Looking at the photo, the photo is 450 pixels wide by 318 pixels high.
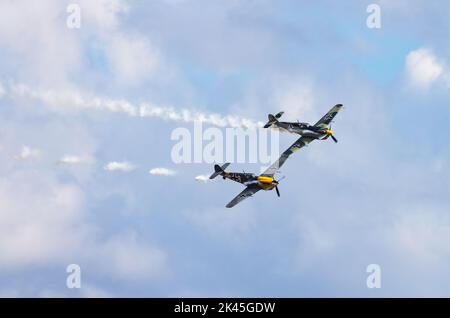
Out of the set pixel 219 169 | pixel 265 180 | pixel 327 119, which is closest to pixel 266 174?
pixel 265 180

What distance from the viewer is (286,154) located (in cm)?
16050

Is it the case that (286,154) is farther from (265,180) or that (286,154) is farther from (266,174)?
(265,180)

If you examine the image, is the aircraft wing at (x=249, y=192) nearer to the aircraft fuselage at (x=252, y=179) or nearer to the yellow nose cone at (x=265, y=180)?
the aircraft fuselage at (x=252, y=179)

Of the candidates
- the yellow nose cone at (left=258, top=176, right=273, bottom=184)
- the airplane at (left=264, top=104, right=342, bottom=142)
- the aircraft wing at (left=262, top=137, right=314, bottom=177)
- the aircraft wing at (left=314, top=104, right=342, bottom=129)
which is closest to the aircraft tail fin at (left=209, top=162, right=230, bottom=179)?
the aircraft wing at (left=262, top=137, right=314, bottom=177)

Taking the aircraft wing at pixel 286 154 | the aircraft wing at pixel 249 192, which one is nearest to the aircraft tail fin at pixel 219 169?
the aircraft wing at pixel 249 192

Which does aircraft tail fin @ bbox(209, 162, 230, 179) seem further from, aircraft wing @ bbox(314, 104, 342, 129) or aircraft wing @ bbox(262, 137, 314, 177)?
aircraft wing @ bbox(314, 104, 342, 129)

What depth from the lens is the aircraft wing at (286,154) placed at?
15175 centimetres

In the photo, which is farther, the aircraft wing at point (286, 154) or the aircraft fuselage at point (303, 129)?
the aircraft fuselage at point (303, 129)

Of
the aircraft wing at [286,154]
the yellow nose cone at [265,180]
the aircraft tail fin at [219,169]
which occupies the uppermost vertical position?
the aircraft wing at [286,154]
